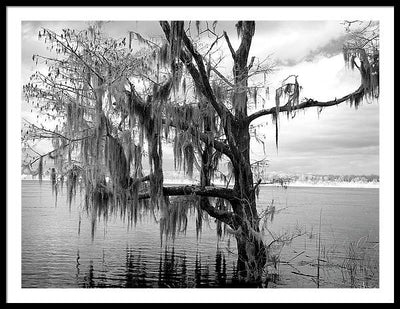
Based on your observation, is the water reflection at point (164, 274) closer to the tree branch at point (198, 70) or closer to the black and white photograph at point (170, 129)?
the black and white photograph at point (170, 129)

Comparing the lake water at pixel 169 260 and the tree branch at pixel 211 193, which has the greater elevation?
the tree branch at pixel 211 193

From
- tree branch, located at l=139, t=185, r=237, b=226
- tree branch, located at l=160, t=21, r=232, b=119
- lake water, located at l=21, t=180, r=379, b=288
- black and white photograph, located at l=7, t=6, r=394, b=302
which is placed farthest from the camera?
lake water, located at l=21, t=180, r=379, b=288

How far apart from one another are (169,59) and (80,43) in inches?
61.6

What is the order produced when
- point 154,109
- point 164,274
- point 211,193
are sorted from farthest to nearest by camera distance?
point 164,274 → point 211,193 → point 154,109

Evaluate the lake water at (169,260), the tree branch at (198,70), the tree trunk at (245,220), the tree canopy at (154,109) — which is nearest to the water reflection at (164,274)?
the lake water at (169,260)

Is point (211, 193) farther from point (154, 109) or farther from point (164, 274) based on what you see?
point (164, 274)

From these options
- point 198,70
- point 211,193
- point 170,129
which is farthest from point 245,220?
point 198,70

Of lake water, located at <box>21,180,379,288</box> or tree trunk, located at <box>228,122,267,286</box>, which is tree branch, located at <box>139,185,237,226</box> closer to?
tree trunk, located at <box>228,122,267,286</box>

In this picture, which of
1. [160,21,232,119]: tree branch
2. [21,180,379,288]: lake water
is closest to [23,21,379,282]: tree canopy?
[160,21,232,119]: tree branch

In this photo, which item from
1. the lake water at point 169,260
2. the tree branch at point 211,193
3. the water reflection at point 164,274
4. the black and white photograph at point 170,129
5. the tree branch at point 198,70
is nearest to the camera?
the black and white photograph at point 170,129
